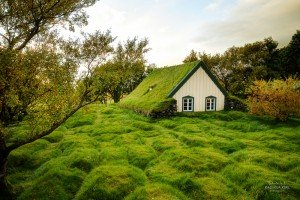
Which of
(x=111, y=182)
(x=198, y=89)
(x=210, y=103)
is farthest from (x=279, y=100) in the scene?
(x=111, y=182)

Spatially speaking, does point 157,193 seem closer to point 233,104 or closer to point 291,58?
point 233,104

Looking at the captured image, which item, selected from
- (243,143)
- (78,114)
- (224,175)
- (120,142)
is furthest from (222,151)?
(78,114)

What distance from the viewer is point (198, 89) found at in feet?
134

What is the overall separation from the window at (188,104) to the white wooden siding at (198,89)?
0.51 metres

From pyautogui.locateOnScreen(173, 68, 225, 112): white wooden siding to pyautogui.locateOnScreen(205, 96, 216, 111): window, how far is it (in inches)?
21.2

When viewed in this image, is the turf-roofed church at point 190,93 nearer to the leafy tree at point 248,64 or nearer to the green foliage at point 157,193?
the green foliage at point 157,193

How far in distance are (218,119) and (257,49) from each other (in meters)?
39.9

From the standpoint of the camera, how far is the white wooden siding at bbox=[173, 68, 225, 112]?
132ft

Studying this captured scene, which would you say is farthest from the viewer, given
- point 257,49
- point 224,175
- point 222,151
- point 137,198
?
point 257,49

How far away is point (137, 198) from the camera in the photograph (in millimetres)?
15070

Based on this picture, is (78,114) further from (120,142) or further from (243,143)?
(243,143)

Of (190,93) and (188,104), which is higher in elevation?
(190,93)

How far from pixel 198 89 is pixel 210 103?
9.90ft

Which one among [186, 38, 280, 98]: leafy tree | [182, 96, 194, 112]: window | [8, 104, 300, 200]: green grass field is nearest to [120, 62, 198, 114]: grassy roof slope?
[182, 96, 194, 112]: window
